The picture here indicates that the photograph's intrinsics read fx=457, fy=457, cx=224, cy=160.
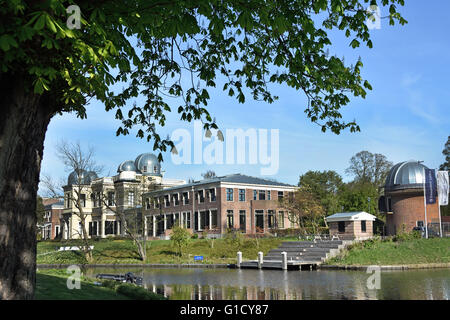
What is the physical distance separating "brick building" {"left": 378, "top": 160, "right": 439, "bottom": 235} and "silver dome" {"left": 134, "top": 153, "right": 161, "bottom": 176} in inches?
1581

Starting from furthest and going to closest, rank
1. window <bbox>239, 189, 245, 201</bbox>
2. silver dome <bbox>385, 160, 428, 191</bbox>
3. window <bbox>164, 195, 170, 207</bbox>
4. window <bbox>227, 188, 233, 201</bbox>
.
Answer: window <bbox>164, 195, 170, 207</bbox> → window <bbox>239, 189, 245, 201</bbox> → window <bbox>227, 188, 233, 201</bbox> → silver dome <bbox>385, 160, 428, 191</bbox>

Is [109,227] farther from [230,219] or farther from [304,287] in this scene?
[304,287]

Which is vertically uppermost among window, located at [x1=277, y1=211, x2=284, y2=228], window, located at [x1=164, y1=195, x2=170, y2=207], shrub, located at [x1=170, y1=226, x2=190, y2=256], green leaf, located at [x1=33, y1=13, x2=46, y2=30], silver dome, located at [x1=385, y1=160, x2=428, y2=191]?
silver dome, located at [x1=385, y1=160, x2=428, y2=191]

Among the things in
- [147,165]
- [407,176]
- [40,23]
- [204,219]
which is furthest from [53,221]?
[40,23]

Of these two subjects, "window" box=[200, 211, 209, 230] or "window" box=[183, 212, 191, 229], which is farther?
"window" box=[183, 212, 191, 229]

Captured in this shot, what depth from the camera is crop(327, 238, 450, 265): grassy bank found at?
30156mm

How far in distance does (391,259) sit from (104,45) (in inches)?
1109

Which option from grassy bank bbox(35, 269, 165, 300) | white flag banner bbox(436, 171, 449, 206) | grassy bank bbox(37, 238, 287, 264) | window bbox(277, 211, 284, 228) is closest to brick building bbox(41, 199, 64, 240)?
grassy bank bbox(37, 238, 287, 264)

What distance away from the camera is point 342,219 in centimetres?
3906

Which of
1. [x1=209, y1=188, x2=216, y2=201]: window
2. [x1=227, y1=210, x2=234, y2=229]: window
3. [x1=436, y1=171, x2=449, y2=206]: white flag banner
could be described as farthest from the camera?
[x1=209, y1=188, x2=216, y2=201]: window

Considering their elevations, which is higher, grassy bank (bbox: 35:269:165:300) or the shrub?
the shrub

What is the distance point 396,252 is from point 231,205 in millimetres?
27220

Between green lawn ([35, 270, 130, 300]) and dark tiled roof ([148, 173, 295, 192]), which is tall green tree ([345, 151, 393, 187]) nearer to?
dark tiled roof ([148, 173, 295, 192])

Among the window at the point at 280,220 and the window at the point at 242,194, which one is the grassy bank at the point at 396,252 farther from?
the window at the point at 242,194
